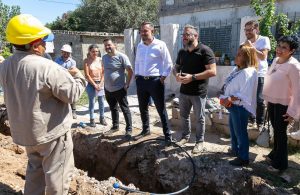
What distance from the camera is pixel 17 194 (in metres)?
3.38

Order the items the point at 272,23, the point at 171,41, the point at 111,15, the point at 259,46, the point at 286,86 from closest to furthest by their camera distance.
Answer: the point at 286,86 < the point at 259,46 < the point at 272,23 < the point at 171,41 < the point at 111,15

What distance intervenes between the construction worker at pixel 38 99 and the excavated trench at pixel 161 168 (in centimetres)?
215

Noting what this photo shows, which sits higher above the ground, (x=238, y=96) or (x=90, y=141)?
(x=238, y=96)

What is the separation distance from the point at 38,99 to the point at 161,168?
8.90 feet

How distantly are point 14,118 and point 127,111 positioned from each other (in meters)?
2.85

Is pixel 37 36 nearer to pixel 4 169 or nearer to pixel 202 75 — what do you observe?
pixel 4 169

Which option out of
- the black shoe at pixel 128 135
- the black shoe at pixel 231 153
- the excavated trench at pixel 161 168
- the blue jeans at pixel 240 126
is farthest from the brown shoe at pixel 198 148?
the black shoe at pixel 128 135

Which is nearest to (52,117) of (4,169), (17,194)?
(17,194)

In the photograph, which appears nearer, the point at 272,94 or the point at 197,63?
the point at 272,94

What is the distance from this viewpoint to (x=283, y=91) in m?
3.78

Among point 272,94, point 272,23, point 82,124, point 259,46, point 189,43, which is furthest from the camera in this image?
point 272,23

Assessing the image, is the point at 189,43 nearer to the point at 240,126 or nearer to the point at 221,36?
the point at 240,126

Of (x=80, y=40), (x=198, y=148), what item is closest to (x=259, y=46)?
(x=198, y=148)

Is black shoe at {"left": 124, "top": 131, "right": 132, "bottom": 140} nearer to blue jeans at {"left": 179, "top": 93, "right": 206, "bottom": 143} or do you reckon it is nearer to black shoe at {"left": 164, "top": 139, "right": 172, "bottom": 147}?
black shoe at {"left": 164, "top": 139, "right": 172, "bottom": 147}
